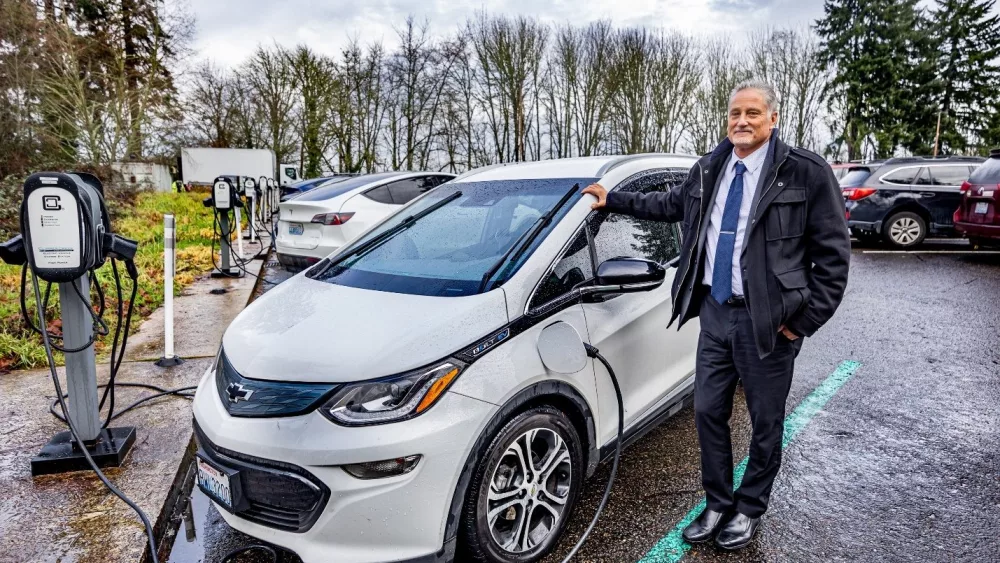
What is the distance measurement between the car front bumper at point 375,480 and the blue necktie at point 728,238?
1.12 m

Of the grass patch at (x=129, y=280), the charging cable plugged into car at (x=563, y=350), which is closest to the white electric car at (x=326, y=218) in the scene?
the grass patch at (x=129, y=280)

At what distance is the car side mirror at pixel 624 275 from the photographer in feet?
8.66

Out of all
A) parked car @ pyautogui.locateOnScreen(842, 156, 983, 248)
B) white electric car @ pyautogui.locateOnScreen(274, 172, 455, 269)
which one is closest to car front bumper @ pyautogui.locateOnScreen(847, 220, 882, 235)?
parked car @ pyautogui.locateOnScreen(842, 156, 983, 248)

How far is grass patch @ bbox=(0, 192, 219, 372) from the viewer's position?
5.09 m

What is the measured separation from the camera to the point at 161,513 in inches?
111

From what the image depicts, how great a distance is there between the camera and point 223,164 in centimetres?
3169

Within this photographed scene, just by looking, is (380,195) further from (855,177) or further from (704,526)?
(855,177)

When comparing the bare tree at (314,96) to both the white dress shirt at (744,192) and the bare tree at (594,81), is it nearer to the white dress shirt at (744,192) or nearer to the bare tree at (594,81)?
the bare tree at (594,81)

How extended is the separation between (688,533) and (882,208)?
1073 cm

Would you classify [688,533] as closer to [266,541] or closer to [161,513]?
[266,541]

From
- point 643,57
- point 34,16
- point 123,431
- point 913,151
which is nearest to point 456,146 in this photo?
point 643,57

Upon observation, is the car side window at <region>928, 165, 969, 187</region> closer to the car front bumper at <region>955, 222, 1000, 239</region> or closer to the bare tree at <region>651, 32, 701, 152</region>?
the car front bumper at <region>955, 222, 1000, 239</region>

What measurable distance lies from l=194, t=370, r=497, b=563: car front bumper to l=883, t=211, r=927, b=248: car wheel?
38.0 ft

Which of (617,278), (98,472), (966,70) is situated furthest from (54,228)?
(966,70)
